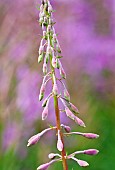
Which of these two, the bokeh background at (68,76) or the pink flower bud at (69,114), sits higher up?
the bokeh background at (68,76)

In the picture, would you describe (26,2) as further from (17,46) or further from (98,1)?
(98,1)

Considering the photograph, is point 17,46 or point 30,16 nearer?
point 30,16

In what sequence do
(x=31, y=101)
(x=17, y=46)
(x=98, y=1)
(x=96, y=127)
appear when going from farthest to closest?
(x=98, y=1), (x=96, y=127), (x=31, y=101), (x=17, y=46)

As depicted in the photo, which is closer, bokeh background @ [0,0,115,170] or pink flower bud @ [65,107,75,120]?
pink flower bud @ [65,107,75,120]

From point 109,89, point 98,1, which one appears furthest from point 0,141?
point 98,1

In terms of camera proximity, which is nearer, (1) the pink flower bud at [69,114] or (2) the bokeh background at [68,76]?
(1) the pink flower bud at [69,114]

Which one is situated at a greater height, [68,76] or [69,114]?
[68,76]

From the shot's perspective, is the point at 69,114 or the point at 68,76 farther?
the point at 68,76

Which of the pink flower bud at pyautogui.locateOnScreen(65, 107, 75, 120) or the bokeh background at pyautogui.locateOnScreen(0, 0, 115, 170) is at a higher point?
the bokeh background at pyautogui.locateOnScreen(0, 0, 115, 170)
